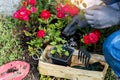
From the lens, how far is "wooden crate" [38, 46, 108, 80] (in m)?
3.14

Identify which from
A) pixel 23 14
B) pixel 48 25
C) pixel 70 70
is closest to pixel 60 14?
pixel 48 25

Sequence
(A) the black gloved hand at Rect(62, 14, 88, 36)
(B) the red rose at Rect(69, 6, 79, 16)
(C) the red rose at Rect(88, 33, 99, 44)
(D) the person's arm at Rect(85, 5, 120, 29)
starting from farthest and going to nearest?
(B) the red rose at Rect(69, 6, 79, 16) → (A) the black gloved hand at Rect(62, 14, 88, 36) → (C) the red rose at Rect(88, 33, 99, 44) → (D) the person's arm at Rect(85, 5, 120, 29)

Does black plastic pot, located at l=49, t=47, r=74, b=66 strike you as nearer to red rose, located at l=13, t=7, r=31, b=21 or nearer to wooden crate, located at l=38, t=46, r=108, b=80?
wooden crate, located at l=38, t=46, r=108, b=80

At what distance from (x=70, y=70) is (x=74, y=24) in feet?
1.35

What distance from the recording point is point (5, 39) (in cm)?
363

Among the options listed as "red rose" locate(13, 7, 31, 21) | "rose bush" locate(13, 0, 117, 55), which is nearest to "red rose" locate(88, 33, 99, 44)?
"rose bush" locate(13, 0, 117, 55)

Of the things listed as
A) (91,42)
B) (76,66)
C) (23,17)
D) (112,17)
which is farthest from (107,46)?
(23,17)

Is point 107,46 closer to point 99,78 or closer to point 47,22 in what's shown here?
point 99,78

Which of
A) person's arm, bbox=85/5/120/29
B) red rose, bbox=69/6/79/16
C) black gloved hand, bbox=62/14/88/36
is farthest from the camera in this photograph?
red rose, bbox=69/6/79/16

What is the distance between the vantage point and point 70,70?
3184 mm

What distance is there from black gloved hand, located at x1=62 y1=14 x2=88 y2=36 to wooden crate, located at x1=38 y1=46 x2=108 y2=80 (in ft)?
0.61

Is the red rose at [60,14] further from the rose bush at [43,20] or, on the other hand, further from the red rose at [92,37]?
the red rose at [92,37]

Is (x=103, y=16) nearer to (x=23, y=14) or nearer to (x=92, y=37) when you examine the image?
(x=92, y=37)

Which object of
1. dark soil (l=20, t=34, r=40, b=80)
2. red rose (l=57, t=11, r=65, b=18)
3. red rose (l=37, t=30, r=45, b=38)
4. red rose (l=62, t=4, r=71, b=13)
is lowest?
dark soil (l=20, t=34, r=40, b=80)
